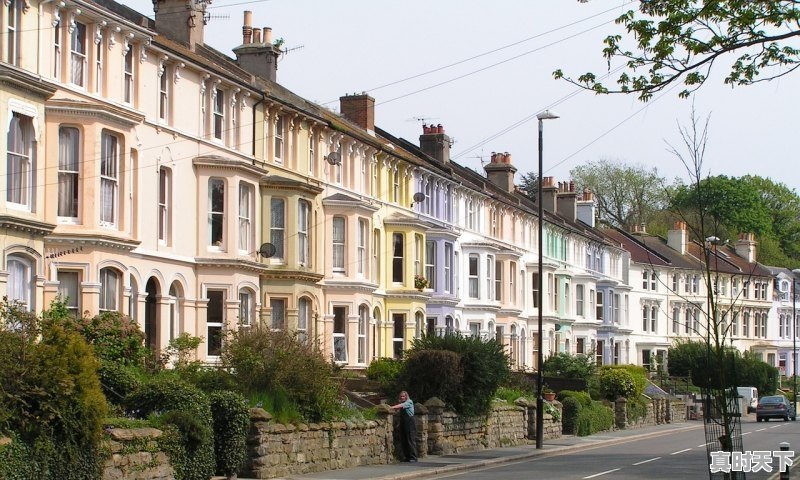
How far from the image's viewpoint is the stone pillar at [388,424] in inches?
1165

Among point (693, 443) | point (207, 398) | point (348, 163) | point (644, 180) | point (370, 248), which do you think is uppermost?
point (644, 180)

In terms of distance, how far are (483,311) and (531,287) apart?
30.7 feet

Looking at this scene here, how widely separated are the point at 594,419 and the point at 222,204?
1845 cm

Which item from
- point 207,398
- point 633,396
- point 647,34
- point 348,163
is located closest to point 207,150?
point 348,163

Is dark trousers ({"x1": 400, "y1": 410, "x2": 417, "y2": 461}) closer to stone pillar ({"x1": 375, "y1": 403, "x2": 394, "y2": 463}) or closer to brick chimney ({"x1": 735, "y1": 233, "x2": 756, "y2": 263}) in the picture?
stone pillar ({"x1": 375, "y1": 403, "x2": 394, "y2": 463})

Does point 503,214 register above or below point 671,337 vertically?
above

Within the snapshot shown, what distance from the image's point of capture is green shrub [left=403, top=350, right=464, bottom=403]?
111 ft

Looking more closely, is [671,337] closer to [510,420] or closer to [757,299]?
[757,299]

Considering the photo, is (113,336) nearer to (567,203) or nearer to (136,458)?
(136,458)

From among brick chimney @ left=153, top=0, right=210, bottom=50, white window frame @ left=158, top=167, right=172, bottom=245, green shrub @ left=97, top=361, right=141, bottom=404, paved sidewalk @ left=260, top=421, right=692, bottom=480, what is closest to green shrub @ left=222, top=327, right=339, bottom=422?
paved sidewalk @ left=260, top=421, right=692, bottom=480

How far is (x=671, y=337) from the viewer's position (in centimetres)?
9938

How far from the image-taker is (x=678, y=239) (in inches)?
4099

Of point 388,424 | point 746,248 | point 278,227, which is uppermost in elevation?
point 746,248

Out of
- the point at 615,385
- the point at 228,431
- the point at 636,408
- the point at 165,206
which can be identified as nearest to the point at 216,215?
the point at 165,206
